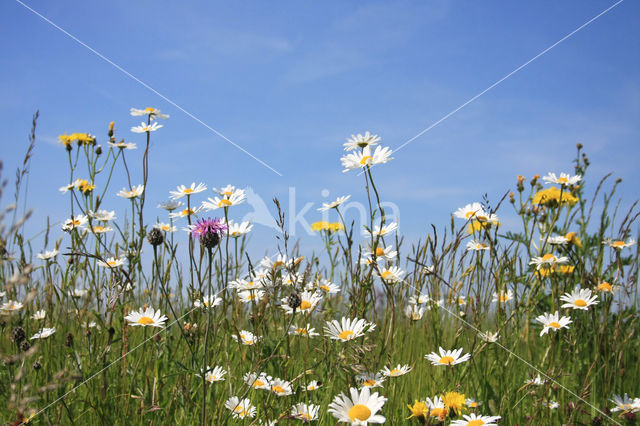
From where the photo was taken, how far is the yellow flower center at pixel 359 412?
3.75 ft

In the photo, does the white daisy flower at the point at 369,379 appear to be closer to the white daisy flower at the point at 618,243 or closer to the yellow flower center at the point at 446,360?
the yellow flower center at the point at 446,360

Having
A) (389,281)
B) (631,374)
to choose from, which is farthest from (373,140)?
(631,374)

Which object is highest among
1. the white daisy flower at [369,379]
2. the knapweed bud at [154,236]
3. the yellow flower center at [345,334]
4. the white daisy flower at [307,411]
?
the knapweed bud at [154,236]

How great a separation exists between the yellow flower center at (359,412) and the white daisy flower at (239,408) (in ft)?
2.08

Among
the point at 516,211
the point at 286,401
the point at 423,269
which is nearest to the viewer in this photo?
the point at 286,401

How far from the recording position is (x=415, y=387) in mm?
2248

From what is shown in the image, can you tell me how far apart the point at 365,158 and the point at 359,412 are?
1213mm

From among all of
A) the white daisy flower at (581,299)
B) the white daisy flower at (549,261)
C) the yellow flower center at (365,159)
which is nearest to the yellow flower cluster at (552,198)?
the white daisy flower at (549,261)

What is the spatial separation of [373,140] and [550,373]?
4.27ft

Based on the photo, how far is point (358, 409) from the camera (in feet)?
3.85

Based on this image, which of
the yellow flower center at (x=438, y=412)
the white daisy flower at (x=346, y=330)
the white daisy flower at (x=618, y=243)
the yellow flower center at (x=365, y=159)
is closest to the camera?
the yellow flower center at (x=438, y=412)

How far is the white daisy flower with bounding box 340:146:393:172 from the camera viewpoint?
6.79 feet

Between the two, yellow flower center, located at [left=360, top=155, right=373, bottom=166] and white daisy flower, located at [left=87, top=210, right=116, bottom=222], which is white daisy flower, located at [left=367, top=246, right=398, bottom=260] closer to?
yellow flower center, located at [left=360, top=155, right=373, bottom=166]

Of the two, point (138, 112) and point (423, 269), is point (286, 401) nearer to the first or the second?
point (423, 269)
